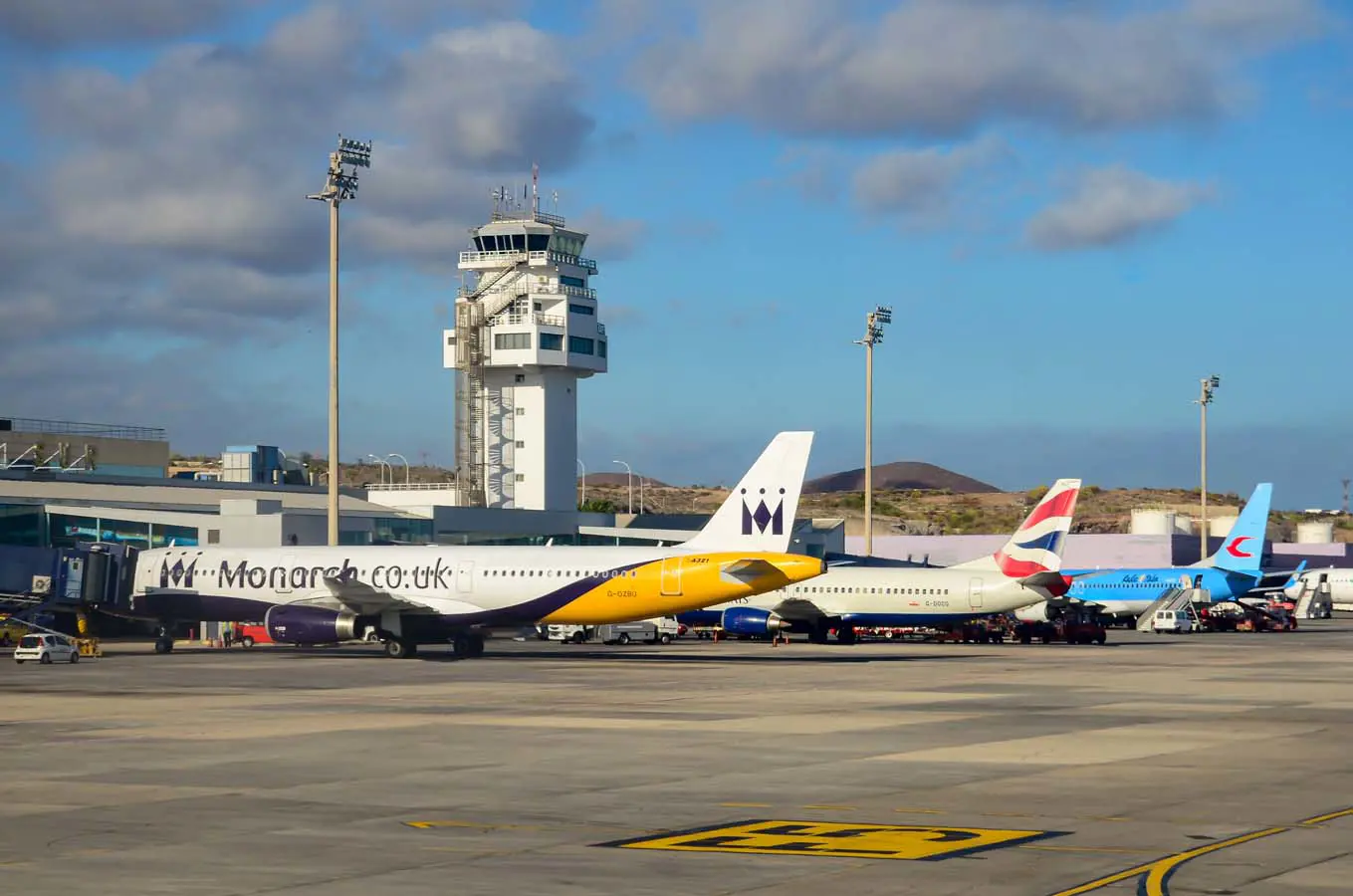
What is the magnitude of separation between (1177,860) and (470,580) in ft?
146

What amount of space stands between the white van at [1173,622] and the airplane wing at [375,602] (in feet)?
162

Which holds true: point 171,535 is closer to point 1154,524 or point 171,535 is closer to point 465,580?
point 465,580

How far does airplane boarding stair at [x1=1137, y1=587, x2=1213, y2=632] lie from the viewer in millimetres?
95250

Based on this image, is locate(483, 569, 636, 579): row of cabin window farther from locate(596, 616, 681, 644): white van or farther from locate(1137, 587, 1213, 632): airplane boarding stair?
locate(1137, 587, 1213, 632): airplane boarding stair

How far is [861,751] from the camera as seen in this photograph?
26.2 m

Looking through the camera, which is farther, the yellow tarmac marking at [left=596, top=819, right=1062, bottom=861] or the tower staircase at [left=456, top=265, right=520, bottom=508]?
the tower staircase at [left=456, top=265, right=520, bottom=508]

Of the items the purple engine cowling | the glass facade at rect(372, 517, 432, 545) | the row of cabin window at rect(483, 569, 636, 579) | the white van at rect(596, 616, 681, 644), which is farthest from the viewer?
the glass facade at rect(372, 517, 432, 545)

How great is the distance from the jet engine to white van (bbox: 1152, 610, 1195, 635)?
27904 mm

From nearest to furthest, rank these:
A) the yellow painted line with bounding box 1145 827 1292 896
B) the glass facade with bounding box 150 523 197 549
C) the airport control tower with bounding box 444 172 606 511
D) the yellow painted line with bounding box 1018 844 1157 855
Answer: the yellow painted line with bounding box 1145 827 1292 896 → the yellow painted line with bounding box 1018 844 1157 855 → the glass facade with bounding box 150 523 197 549 → the airport control tower with bounding box 444 172 606 511

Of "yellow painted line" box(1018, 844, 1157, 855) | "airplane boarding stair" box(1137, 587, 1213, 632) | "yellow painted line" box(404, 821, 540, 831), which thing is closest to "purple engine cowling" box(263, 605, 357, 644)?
"yellow painted line" box(404, 821, 540, 831)

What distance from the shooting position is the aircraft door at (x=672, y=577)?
54478 millimetres

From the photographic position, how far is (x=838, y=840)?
677 inches

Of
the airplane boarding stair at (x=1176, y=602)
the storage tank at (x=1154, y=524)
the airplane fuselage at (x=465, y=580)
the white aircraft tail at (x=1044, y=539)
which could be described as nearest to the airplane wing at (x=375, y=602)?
the airplane fuselage at (x=465, y=580)

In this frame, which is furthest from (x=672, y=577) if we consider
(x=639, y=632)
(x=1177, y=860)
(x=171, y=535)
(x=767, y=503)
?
(x=1177, y=860)
